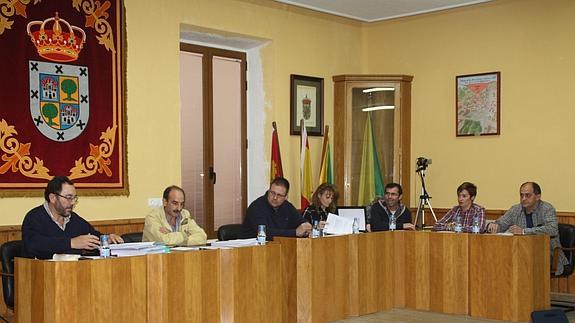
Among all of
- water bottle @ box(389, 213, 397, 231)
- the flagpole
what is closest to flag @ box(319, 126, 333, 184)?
the flagpole

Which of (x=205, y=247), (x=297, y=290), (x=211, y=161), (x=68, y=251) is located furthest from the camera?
(x=211, y=161)

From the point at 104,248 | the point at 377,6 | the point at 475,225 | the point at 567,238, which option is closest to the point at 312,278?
the point at 475,225

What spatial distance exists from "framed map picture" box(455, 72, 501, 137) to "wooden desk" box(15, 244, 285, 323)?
369 cm

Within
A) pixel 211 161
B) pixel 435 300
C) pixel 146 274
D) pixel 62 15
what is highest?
pixel 62 15

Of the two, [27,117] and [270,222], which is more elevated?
[27,117]

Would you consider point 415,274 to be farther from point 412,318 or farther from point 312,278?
point 312,278

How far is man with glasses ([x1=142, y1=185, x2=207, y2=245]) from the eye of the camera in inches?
230

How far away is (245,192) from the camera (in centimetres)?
886

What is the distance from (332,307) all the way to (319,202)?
117 cm

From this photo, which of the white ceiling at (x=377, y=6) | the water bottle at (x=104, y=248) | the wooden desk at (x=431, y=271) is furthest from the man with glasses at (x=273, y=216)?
the white ceiling at (x=377, y=6)

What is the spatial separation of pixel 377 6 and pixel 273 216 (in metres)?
3.33

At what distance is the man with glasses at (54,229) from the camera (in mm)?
5000

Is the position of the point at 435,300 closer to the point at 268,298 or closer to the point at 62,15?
the point at 268,298

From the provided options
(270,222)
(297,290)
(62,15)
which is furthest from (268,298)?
(62,15)
